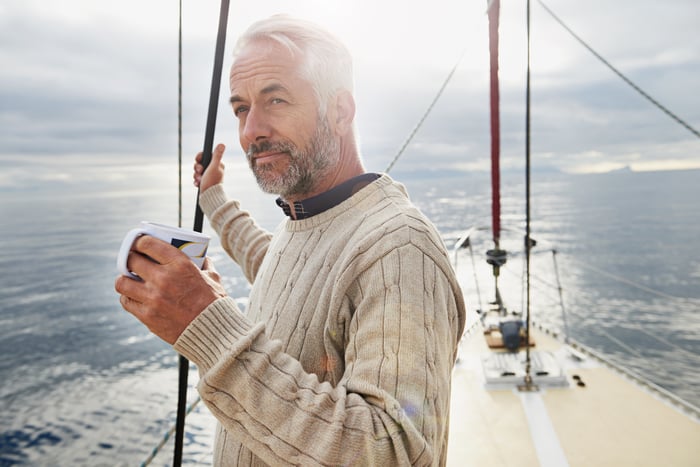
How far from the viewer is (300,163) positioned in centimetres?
109

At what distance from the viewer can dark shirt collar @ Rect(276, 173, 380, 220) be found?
3.68 feet

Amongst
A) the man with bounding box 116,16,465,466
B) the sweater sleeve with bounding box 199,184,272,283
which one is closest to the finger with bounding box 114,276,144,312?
the man with bounding box 116,16,465,466

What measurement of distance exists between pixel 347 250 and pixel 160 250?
370mm

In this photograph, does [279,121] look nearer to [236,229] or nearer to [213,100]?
[213,100]

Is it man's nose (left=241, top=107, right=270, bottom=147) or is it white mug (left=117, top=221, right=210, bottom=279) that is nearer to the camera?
white mug (left=117, top=221, right=210, bottom=279)

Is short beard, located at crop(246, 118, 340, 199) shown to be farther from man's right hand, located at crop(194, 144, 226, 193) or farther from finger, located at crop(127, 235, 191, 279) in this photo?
man's right hand, located at crop(194, 144, 226, 193)

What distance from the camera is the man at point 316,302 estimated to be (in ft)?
2.23

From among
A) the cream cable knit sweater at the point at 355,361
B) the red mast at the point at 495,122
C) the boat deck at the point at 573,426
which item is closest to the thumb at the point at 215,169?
the cream cable knit sweater at the point at 355,361

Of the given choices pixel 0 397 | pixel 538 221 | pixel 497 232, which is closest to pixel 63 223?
pixel 0 397

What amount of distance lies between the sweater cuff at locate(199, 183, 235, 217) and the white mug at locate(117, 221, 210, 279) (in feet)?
3.92

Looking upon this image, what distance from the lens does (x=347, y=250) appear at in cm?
93

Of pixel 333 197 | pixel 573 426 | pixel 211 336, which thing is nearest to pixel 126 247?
pixel 211 336

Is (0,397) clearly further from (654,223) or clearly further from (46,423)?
(654,223)

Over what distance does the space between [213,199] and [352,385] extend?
55.5 inches
